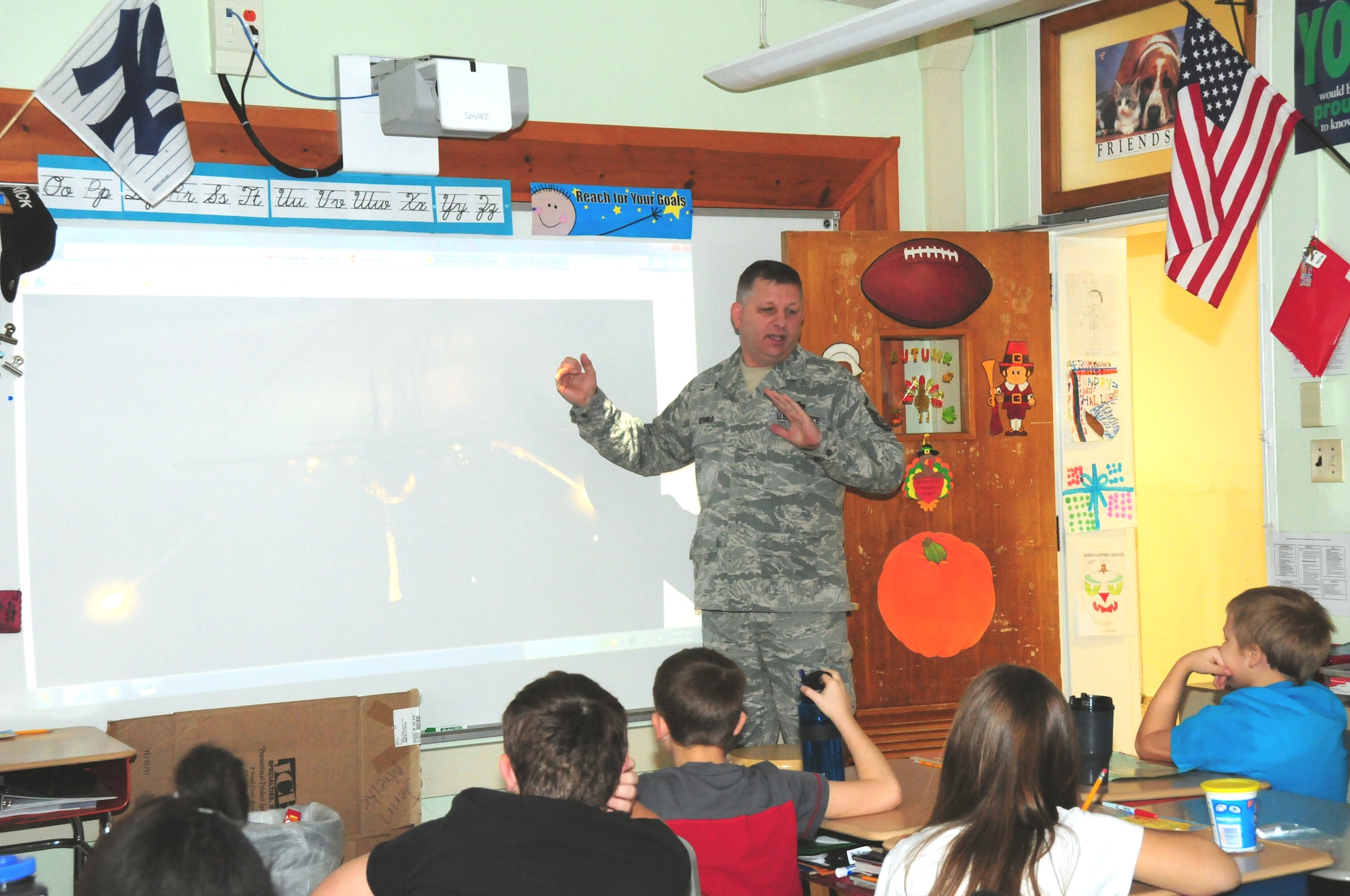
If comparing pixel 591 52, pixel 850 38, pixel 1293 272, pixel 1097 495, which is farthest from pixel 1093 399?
pixel 591 52

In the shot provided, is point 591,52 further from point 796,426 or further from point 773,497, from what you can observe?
point 773,497

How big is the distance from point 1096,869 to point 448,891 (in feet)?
2.78

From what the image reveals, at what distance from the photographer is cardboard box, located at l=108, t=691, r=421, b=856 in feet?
10.9

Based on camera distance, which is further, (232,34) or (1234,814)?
(232,34)

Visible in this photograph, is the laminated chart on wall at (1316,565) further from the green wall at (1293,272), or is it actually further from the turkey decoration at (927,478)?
the turkey decoration at (927,478)

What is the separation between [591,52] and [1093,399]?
2200 millimetres

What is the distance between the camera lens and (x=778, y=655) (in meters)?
3.66

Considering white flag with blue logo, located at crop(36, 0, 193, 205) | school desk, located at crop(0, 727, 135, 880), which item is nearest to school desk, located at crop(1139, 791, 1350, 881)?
school desk, located at crop(0, 727, 135, 880)

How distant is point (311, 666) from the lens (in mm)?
3604

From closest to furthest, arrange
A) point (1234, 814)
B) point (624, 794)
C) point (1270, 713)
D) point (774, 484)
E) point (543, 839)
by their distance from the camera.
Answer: point (543, 839)
point (624, 794)
point (1234, 814)
point (1270, 713)
point (774, 484)

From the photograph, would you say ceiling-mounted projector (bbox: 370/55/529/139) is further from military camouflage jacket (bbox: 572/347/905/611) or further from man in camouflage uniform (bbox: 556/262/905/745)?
military camouflage jacket (bbox: 572/347/905/611)

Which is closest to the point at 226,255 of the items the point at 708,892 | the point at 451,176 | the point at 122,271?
the point at 122,271

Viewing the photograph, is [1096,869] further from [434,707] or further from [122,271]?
[122,271]

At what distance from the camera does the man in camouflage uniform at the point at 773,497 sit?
3.64 metres
